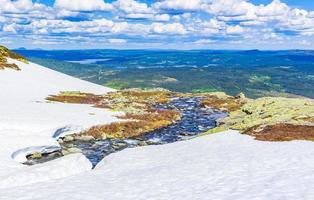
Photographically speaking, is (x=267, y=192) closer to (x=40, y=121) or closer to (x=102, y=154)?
(x=102, y=154)

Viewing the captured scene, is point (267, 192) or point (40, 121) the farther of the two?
point (40, 121)

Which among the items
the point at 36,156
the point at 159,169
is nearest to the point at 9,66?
the point at 36,156

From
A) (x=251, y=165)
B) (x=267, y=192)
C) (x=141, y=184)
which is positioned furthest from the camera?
(x=251, y=165)

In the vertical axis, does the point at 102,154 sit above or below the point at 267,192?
below

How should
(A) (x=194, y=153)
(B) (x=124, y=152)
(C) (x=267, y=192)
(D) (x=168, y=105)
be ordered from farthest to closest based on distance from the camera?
(D) (x=168, y=105)
(B) (x=124, y=152)
(A) (x=194, y=153)
(C) (x=267, y=192)

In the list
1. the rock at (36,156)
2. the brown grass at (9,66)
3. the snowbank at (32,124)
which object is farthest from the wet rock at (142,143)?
the brown grass at (9,66)

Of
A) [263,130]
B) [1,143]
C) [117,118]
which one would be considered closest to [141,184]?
[1,143]

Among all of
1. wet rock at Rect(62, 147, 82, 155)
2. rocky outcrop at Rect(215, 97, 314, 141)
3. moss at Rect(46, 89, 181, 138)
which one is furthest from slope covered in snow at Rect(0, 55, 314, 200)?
moss at Rect(46, 89, 181, 138)
